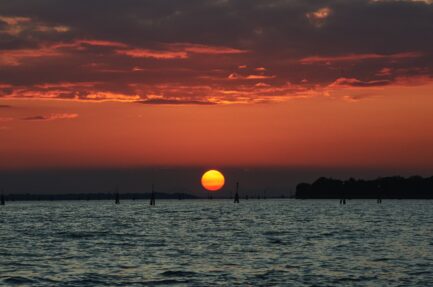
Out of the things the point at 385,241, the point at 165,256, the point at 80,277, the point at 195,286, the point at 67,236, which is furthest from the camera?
the point at 67,236

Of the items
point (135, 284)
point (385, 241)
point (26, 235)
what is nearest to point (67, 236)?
point (26, 235)

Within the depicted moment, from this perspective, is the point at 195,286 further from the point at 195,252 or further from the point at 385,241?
the point at 385,241

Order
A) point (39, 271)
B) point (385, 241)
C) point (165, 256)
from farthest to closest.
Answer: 1. point (385, 241)
2. point (165, 256)
3. point (39, 271)

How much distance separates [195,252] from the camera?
182ft

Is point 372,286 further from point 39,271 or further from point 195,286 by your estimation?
point 39,271

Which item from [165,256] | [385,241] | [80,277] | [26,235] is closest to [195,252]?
[165,256]

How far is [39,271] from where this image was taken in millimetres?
43562

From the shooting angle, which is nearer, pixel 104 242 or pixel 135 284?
pixel 135 284

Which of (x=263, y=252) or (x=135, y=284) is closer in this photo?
(x=135, y=284)

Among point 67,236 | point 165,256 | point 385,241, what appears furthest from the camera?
point 67,236

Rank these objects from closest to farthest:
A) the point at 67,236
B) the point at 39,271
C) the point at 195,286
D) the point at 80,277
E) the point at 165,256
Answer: the point at 195,286 → the point at 80,277 → the point at 39,271 → the point at 165,256 → the point at 67,236

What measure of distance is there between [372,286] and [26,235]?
49087 mm

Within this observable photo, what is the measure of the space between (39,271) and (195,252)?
14.8m

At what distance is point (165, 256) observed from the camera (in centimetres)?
5225
